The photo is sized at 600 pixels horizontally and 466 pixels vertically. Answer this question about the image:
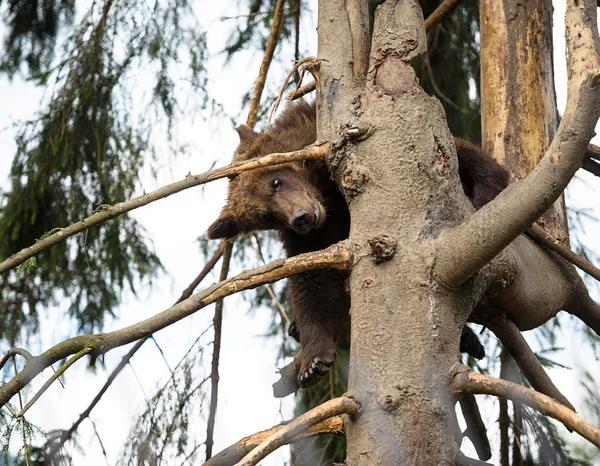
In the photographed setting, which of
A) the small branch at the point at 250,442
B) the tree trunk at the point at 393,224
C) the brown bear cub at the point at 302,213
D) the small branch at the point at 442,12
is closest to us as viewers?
the tree trunk at the point at 393,224

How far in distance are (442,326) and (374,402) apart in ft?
0.99

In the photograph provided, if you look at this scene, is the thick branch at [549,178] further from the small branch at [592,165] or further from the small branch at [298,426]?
the small branch at [592,165]

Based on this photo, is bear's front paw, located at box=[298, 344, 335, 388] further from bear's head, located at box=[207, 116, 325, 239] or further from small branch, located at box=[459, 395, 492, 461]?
small branch, located at box=[459, 395, 492, 461]

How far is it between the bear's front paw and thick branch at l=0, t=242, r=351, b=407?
99 cm

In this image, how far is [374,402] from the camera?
2.40 m

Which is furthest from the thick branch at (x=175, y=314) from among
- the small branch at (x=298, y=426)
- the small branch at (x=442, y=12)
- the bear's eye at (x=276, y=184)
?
the small branch at (x=442, y=12)

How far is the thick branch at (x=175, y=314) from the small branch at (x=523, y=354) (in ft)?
2.62

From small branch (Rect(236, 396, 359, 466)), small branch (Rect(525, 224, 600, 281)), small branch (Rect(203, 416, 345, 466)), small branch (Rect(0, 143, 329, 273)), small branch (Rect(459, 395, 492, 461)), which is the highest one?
small branch (Rect(0, 143, 329, 273))

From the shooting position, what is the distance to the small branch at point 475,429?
3.86 meters

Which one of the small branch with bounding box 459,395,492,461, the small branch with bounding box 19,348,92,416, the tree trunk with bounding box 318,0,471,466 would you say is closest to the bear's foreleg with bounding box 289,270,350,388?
the small branch with bounding box 459,395,492,461

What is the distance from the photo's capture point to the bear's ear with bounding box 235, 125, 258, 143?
427cm

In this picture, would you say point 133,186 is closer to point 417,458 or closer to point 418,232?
point 418,232

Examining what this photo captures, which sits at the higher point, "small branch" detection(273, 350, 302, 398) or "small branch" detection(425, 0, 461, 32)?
"small branch" detection(425, 0, 461, 32)

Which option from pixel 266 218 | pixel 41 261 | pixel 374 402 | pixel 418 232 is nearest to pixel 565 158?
pixel 418 232
